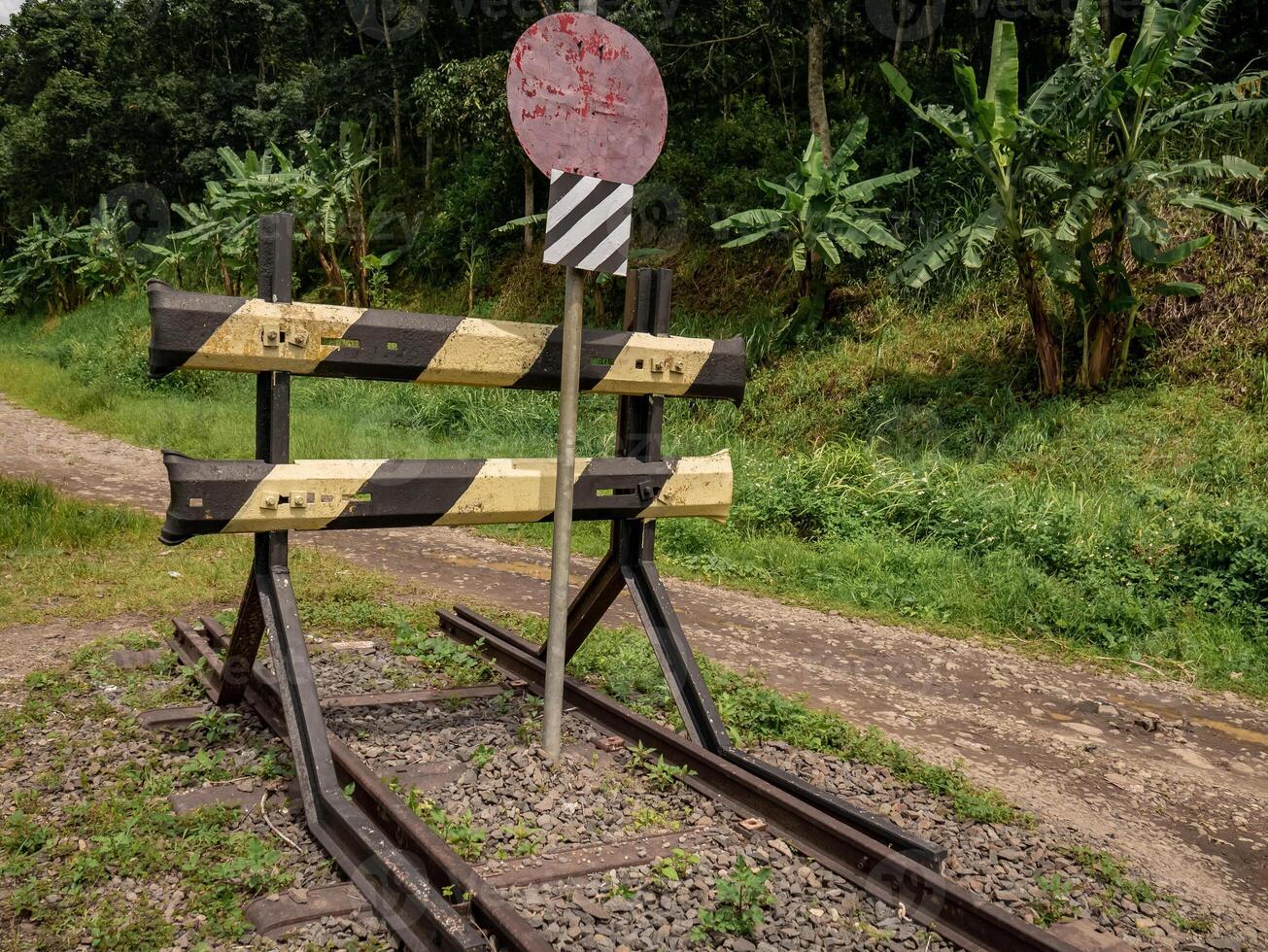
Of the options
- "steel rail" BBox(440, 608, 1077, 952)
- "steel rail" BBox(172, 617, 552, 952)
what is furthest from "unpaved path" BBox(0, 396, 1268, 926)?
"steel rail" BBox(172, 617, 552, 952)

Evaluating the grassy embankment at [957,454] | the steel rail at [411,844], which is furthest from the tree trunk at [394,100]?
the steel rail at [411,844]

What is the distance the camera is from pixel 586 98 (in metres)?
3.64

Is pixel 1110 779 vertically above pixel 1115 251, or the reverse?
pixel 1115 251

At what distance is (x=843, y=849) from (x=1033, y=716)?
8.06 feet

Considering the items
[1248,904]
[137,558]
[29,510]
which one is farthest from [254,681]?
[29,510]

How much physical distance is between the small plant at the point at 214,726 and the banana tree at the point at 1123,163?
783cm

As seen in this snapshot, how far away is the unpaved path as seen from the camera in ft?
12.9

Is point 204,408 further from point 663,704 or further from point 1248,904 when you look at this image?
point 1248,904

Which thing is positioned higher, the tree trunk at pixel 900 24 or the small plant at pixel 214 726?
the tree trunk at pixel 900 24

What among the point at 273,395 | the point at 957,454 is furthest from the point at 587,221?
the point at 957,454

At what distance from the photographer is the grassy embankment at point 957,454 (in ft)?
22.7

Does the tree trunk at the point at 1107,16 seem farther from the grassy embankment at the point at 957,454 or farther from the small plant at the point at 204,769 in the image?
the small plant at the point at 204,769

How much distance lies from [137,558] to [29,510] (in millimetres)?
1241

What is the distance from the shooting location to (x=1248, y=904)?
3.41 meters
